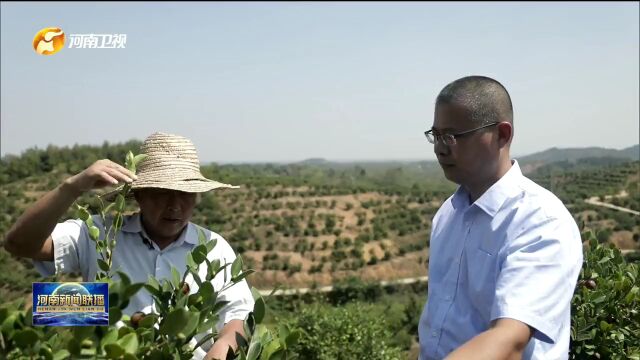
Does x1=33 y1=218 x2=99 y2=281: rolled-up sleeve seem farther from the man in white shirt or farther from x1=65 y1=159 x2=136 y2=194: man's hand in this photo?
the man in white shirt

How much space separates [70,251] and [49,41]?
294 cm

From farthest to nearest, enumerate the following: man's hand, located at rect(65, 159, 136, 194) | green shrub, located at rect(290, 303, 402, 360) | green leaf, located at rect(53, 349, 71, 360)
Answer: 1. green shrub, located at rect(290, 303, 402, 360)
2. man's hand, located at rect(65, 159, 136, 194)
3. green leaf, located at rect(53, 349, 71, 360)

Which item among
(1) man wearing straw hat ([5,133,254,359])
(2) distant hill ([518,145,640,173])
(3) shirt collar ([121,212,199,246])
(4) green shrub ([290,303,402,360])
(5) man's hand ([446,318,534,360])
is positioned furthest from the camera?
(2) distant hill ([518,145,640,173])

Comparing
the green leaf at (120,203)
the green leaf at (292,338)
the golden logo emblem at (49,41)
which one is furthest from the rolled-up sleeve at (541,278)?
the golden logo emblem at (49,41)

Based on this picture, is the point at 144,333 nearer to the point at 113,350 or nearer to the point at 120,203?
the point at 113,350

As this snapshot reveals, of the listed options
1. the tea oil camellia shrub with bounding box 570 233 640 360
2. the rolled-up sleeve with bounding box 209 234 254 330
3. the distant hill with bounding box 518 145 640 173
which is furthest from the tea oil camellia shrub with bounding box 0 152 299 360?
the distant hill with bounding box 518 145 640 173

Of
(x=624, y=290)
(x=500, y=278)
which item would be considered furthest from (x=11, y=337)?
(x=624, y=290)

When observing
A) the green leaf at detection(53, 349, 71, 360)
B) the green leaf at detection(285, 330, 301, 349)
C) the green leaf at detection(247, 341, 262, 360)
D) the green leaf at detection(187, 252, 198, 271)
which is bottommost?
the green leaf at detection(247, 341, 262, 360)

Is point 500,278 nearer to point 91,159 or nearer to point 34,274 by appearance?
point 34,274

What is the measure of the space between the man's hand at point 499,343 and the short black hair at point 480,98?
635mm

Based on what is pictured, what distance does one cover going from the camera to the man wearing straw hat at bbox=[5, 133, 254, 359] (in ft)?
6.82

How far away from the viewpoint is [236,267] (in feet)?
4.78

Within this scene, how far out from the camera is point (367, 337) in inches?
359

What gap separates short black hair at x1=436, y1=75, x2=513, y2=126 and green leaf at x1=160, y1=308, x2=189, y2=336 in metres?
1.10
